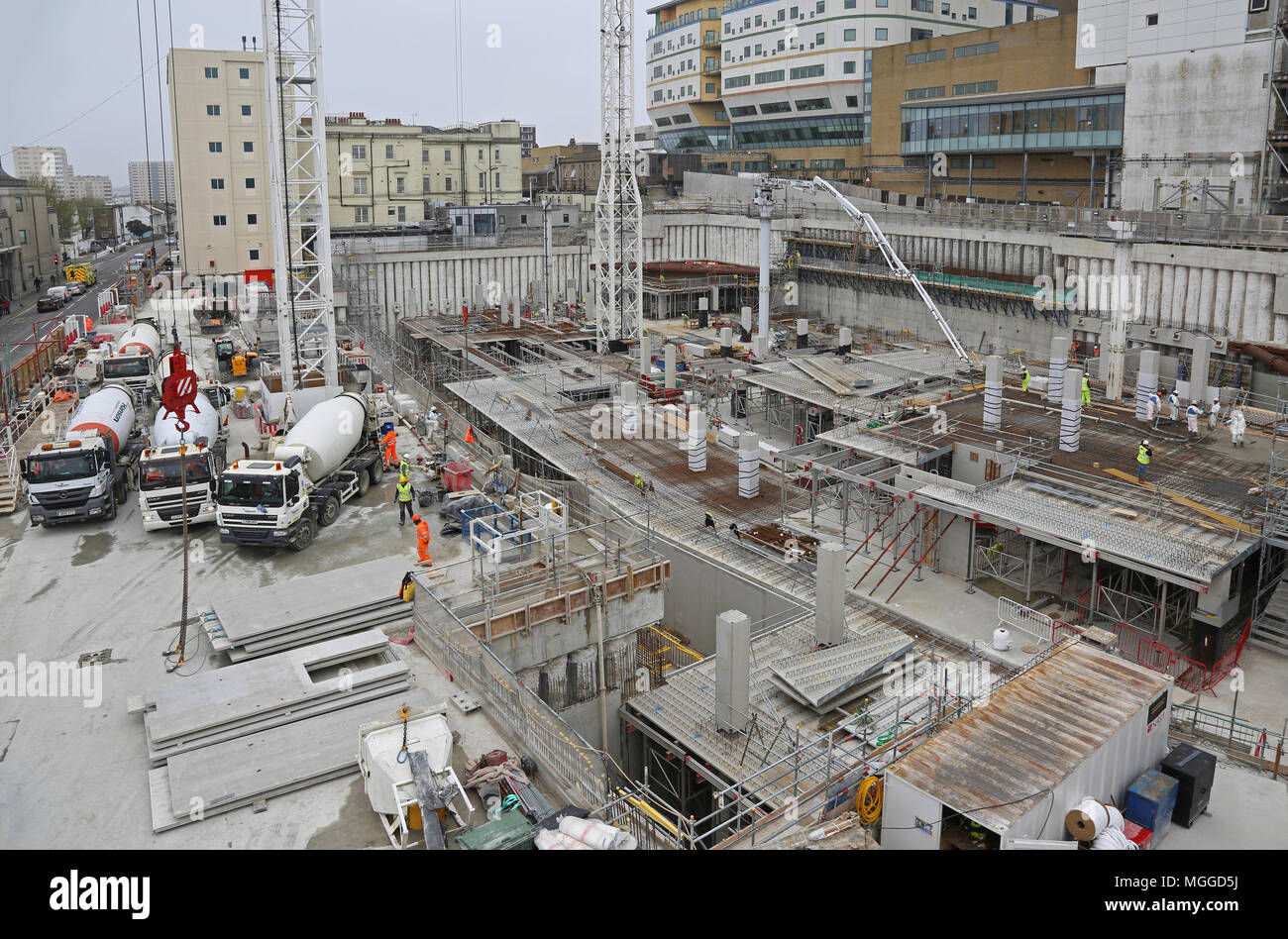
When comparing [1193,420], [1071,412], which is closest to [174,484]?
[1071,412]

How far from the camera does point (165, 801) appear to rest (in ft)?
41.9

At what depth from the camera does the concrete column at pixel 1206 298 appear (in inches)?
1452

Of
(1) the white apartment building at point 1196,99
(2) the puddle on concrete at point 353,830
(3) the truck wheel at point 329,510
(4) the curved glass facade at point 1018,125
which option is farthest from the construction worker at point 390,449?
(4) the curved glass facade at point 1018,125

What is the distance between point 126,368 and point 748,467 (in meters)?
22.1

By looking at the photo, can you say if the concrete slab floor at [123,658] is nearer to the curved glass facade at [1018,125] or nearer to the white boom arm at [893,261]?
the white boom arm at [893,261]

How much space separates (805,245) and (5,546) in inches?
1761

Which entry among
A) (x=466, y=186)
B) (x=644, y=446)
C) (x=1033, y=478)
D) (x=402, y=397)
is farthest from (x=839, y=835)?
(x=466, y=186)

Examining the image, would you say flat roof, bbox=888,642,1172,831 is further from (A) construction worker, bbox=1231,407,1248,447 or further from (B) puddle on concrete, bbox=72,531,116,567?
(B) puddle on concrete, bbox=72,531,116,567

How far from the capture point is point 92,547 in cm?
2333

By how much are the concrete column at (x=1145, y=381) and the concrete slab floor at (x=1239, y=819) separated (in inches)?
595

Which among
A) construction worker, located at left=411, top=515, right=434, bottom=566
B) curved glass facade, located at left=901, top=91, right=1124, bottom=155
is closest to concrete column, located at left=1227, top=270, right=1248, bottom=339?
curved glass facade, located at left=901, top=91, right=1124, bottom=155

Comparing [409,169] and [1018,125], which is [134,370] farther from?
[1018,125]

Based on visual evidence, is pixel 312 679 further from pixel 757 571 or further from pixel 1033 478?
pixel 1033 478

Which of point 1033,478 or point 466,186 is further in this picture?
point 466,186
